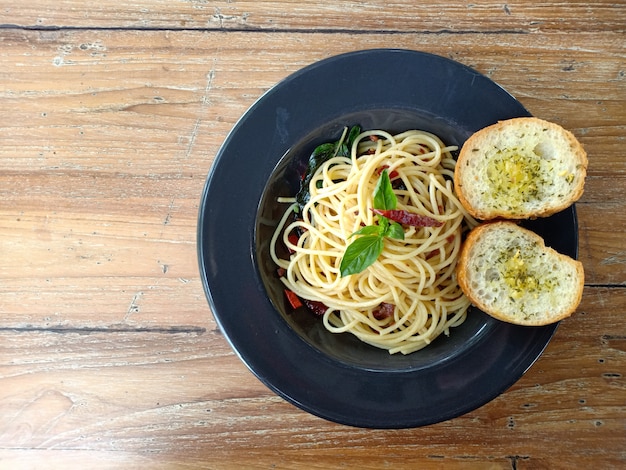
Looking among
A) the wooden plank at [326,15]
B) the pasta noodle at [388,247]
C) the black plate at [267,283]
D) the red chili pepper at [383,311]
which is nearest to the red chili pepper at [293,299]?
the pasta noodle at [388,247]

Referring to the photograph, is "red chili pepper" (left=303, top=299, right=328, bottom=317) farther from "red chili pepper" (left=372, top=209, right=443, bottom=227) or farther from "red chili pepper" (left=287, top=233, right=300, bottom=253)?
"red chili pepper" (left=372, top=209, right=443, bottom=227)

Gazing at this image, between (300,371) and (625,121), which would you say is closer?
(300,371)

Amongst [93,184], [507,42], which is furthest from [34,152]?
[507,42]

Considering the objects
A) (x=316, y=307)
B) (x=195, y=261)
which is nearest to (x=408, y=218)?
(x=316, y=307)

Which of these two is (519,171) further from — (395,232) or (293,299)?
(293,299)

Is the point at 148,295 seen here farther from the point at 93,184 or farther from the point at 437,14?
the point at 437,14

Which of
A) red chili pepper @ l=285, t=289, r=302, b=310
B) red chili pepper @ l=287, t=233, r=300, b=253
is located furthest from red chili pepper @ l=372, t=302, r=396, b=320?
red chili pepper @ l=287, t=233, r=300, b=253

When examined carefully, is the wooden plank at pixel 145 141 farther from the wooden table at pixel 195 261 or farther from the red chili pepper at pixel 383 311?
the red chili pepper at pixel 383 311
